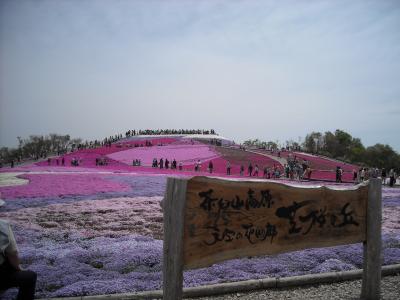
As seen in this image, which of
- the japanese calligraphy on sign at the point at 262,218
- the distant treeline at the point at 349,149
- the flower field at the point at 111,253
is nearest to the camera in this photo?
the japanese calligraphy on sign at the point at 262,218

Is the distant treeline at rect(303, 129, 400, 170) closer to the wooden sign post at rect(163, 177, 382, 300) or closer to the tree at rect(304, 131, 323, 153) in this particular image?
the tree at rect(304, 131, 323, 153)

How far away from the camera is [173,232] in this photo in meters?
3.54

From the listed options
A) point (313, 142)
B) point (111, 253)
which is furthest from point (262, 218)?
point (313, 142)

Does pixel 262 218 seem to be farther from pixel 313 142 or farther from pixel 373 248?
pixel 313 142

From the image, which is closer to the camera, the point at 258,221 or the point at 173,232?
the point at 173,232

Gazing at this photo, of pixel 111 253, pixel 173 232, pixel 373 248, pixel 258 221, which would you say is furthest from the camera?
pixel 111 253

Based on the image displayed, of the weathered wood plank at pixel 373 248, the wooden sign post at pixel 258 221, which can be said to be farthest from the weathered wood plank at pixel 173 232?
Answer: the weathered wood plank at pixel 373 248

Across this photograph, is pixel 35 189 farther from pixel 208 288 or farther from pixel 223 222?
pixel 223 222

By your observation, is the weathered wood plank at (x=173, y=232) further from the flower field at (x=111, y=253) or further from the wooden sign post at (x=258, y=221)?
the flower field at (x=111, y=253)

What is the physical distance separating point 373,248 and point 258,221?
6.22 feet

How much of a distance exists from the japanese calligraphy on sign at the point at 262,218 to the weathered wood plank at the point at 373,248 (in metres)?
0.09

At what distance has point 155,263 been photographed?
20.2 ft

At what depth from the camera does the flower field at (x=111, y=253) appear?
5293mm

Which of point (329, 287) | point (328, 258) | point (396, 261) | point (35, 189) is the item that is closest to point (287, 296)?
point (329, 287)
